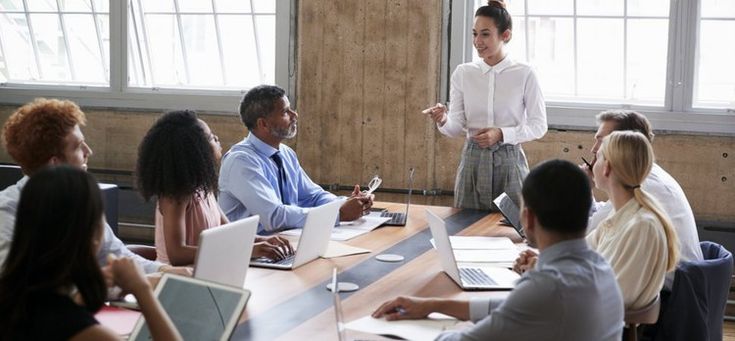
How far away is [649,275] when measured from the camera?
2.89 meters

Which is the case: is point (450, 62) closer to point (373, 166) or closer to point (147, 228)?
point (373, 166)

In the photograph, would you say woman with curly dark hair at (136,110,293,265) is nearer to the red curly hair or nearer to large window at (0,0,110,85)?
the red curly hair

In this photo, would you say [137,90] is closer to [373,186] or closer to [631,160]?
[373,186]

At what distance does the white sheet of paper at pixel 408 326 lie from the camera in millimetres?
2492

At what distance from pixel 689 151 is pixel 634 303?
3023 mm

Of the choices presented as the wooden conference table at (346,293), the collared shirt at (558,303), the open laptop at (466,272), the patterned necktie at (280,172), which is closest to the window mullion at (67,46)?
the patterned necktie at (280,172)

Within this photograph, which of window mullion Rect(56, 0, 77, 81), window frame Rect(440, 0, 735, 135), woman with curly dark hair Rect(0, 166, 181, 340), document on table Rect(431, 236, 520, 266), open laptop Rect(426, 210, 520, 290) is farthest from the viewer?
window mullion Rect(56, 0, 77, 81)

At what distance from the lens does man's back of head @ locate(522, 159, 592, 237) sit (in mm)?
2178

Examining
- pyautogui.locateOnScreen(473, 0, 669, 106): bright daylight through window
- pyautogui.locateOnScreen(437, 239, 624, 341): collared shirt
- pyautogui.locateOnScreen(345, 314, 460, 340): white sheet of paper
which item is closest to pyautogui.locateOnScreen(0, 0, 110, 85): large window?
pyautogui.locateOnScreen(473, 0, 669, 106): bright daylight through window

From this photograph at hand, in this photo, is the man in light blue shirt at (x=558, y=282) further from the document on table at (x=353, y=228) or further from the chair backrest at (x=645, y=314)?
the document on table at (x=353, y=228)

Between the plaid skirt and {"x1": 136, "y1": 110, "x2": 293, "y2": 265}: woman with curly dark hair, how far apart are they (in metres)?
1.62

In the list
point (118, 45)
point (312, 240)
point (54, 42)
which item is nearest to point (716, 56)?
point (312, 240)

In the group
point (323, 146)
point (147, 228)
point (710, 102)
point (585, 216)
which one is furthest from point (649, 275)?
point (147, 228)

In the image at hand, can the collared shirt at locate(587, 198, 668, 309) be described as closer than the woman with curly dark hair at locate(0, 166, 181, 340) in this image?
No
